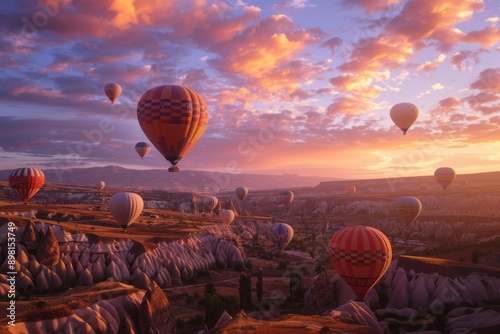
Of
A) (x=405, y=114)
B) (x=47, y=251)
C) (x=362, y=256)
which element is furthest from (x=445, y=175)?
(x=47, y=251)

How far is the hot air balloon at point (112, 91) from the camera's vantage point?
2346 inches

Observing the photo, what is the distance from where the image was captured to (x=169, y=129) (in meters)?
29.9

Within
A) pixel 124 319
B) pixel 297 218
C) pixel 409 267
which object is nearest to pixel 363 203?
pixel 297 218

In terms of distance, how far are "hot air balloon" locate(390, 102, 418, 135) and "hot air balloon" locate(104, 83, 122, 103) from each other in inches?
1722

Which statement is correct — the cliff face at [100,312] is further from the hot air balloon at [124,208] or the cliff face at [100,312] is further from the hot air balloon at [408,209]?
the hot air balloon at [408,209]

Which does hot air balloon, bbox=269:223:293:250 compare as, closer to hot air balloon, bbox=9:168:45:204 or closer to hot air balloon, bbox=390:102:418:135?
hot air balloon, bbox=390:102:418:135

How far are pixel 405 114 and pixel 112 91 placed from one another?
1796 inches

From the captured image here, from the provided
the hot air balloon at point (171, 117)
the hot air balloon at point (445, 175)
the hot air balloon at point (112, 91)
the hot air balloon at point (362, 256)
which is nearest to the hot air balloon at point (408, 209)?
the hot air balloon at point (445, 175)

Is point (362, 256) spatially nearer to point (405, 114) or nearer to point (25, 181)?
point (405, 114)

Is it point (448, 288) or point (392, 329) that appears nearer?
point (392, 329)

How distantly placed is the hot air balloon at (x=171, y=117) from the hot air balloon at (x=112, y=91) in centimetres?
3273

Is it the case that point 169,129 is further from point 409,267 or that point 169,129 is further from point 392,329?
point 409,267

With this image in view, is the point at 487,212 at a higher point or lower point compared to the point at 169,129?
lower

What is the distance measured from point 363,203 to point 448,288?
95858 millimetres
